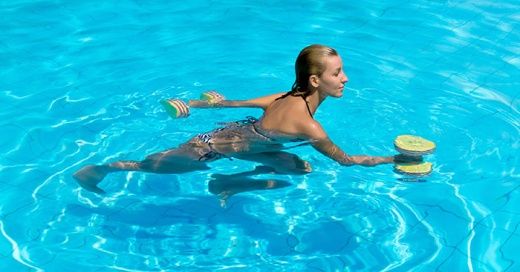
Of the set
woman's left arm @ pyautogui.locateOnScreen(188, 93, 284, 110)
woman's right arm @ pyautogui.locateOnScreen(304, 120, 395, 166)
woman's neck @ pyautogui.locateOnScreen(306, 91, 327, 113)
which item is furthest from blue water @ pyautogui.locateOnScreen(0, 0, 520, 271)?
woman's neck @ pyautogui.locateOnScreen(306, 91, 327, 113)

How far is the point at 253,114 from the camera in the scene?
21.1 feet

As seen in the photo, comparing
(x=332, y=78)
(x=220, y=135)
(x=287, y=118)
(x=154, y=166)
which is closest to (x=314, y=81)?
(x=332, y=78)

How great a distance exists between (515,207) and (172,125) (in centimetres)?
258

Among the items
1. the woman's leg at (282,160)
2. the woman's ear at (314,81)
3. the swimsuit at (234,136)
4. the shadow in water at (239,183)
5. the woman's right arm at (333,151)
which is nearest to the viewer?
the woman's right arm at (333,151)

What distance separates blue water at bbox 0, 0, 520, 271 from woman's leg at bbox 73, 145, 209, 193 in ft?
0.61

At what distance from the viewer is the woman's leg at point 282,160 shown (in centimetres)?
524

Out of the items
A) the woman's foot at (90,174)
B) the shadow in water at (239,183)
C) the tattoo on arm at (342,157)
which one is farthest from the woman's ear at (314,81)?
the woman's foot at (90,174)

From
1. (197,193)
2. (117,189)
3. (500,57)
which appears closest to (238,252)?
(197,193)

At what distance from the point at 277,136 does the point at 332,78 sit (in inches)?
19.8

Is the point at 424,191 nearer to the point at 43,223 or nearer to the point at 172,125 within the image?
the point at 172,125

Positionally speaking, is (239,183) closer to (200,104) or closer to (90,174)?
(200,104)

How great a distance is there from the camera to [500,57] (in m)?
7.36

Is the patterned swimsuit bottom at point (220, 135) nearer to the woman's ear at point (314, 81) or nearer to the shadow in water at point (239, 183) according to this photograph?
the shadow in water at point (239, 183)

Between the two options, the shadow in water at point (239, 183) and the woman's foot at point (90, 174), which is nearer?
the woman's foot at point (90, 174)
